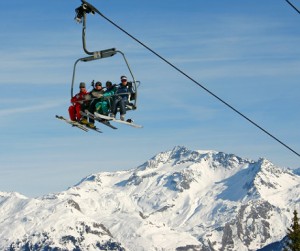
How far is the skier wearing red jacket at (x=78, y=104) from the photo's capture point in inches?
1117

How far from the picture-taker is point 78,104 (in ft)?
93.9

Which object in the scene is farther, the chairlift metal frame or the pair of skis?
the pair of skis

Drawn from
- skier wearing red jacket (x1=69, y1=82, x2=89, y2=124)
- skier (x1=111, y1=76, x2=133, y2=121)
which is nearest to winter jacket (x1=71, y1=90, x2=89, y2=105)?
skier wearing red jacket (x1=69, y1=82, x2=89, y2=124)

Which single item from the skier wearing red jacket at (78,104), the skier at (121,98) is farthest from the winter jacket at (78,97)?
the skier at (121,98)

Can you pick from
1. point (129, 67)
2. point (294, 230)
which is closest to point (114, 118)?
point (129, 67)

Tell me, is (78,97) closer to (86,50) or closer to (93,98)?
(93,98)

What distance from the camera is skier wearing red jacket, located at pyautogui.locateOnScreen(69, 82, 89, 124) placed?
28.4 metres

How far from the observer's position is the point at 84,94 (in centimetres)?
2862

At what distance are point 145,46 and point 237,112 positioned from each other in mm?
3946

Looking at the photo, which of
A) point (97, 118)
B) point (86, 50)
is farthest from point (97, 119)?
point (86, 50)

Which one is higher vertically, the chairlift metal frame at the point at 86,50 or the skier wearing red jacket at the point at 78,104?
the chairlift metal frame at the point at 86,50

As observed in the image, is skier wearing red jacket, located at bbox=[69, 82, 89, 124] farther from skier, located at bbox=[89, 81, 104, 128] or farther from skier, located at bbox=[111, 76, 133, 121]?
skier, located at bbox=[111, 76, 133, 121]

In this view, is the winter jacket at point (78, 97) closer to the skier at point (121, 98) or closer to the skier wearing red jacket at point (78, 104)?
the skier wearing red jacket at point (78, 104)

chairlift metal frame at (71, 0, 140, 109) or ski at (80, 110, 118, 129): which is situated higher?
chairlift metal frame at (71, 0, 140, 109)
